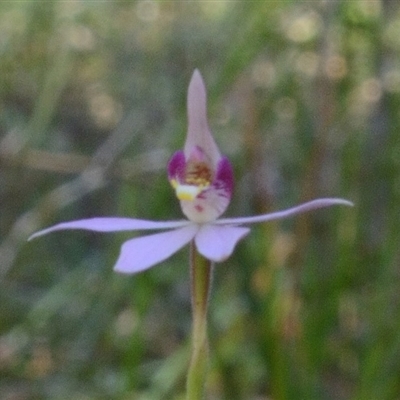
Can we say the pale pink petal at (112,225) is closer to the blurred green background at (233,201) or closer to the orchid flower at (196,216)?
the orchid flower at (196,216)

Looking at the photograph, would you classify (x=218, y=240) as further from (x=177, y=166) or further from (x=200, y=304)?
(x=177, y=166)

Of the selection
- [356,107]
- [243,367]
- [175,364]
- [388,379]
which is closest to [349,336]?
[243,367]

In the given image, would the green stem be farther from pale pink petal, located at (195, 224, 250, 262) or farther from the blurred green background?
the blurred green background

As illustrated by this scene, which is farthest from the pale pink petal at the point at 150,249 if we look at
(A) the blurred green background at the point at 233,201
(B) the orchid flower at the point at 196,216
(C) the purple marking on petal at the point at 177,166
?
(A) the blurred green background at the point at 233,201

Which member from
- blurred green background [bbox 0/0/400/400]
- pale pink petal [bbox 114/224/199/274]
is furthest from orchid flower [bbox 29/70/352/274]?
blurred green background [bbox 0/0/400/400]

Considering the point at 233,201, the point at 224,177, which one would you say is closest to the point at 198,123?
the point at 224,177

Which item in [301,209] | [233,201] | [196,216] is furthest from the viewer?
[233,201]
